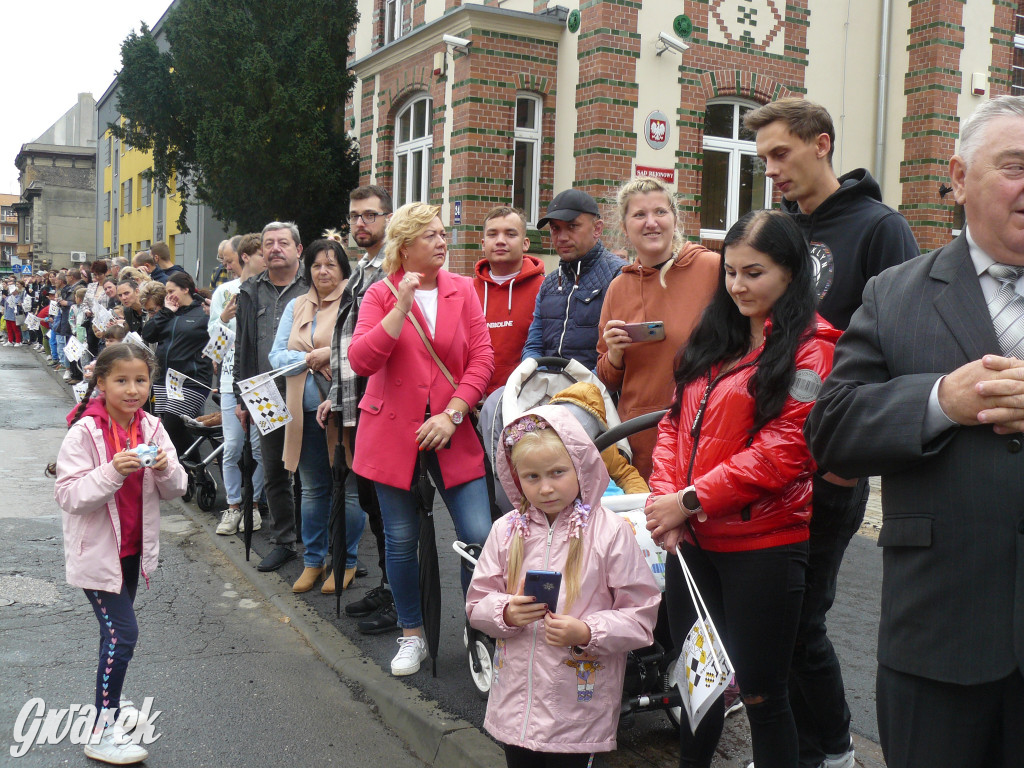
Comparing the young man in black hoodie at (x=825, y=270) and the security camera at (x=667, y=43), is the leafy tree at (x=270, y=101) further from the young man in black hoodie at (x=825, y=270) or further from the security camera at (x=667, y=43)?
the young man in black hoodie at (x=825, y=270)

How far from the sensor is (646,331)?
3738 millimetres

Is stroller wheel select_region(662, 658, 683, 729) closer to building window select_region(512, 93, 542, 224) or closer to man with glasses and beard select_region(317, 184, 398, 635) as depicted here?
man with glasses and beard select_region(317, 184, 398, 635)

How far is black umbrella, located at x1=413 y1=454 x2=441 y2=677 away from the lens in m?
4.34

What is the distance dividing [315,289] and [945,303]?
4628 mm

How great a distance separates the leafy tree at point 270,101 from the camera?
16484 mm

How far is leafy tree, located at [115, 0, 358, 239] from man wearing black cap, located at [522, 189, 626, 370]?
12856mm

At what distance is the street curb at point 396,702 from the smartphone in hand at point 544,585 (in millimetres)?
1169

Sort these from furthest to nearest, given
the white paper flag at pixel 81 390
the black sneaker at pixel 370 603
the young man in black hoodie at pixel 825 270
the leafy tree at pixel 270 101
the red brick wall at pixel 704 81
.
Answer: the leafy tree at pixel 270 101 → the red brick wall at pixel 704 81 → the black sneaker at pixel 370 603 → the white paper flag at pixel 81 390 → the young man in black hoodie at pixel 825 270

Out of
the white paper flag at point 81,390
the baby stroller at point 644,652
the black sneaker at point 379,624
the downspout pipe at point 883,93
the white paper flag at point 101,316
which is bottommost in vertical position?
the black sneaker at point 379,624

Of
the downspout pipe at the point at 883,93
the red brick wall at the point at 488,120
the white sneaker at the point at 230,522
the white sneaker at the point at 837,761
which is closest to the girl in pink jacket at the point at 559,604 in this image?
the white sneaker at the point at 837,761

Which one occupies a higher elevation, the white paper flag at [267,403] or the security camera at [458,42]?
the security camera at [458,42]

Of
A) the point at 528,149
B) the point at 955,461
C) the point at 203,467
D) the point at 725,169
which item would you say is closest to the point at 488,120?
the point at 528,149

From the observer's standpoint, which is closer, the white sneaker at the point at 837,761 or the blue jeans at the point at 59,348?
the white sneaker at the point at 837,761

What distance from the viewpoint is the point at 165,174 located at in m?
20.9
